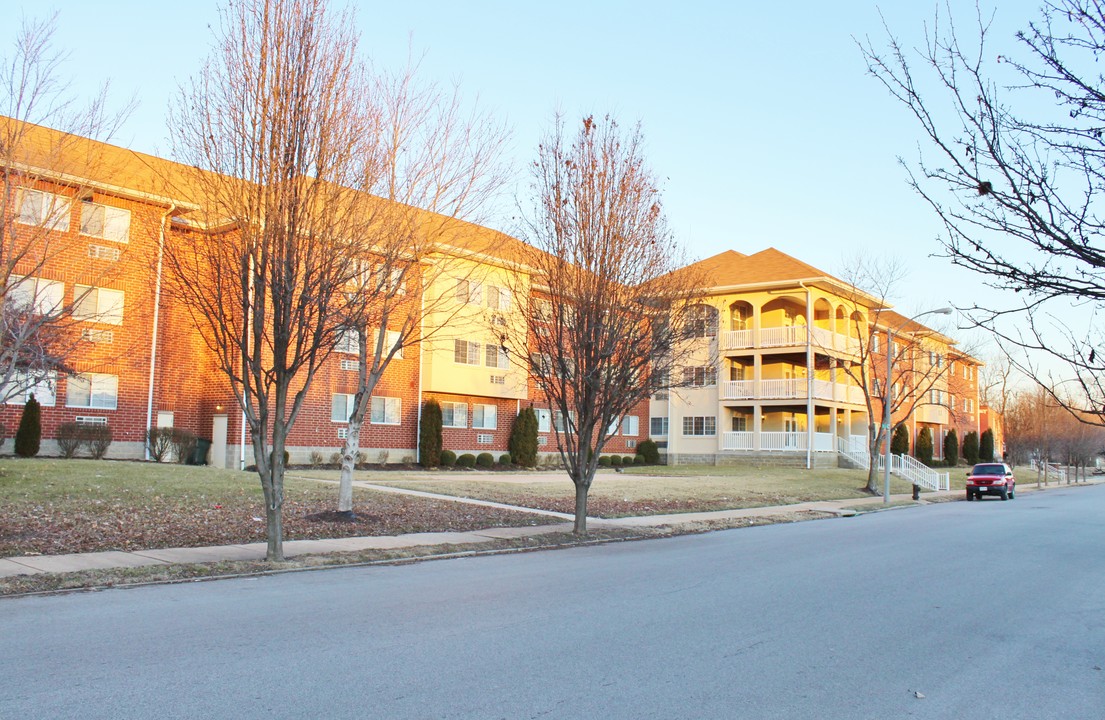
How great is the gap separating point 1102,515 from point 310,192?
25782mm

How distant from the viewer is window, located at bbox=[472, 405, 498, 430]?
1591 inches

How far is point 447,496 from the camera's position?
22.4m

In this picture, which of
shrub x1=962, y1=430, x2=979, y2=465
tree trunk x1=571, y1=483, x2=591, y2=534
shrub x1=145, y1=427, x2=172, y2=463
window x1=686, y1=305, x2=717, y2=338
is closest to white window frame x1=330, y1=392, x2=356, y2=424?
shrub x1=145, y1=427, x2=172, y2=463

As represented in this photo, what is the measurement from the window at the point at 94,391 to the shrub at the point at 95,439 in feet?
4.50

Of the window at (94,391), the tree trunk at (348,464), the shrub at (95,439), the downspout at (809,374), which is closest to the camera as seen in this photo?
the tree trunk at (348,464)

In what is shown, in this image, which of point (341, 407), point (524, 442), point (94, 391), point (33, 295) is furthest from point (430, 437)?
point (33, 295)

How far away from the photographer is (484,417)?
40.8 meters

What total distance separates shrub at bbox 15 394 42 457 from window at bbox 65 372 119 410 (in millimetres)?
1806

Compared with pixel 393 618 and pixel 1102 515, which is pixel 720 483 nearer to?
pixel 1102 515

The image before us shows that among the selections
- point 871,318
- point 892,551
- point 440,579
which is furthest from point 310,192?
point 871,318

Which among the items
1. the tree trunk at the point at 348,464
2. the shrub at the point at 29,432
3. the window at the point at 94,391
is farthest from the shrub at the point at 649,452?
the tree trunk at the point at 348,464

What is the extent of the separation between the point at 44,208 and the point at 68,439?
665 inches

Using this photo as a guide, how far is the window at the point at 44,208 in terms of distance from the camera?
10.7 metres

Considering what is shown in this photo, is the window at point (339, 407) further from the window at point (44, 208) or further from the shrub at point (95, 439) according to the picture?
the window at point (44, 208)
